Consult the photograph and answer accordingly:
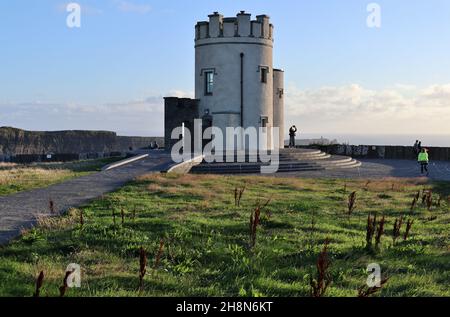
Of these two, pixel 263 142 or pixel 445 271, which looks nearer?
pixel 445 271

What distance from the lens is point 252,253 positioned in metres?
8.85

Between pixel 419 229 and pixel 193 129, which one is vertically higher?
pixel 193 129

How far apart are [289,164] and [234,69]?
28.7 ft

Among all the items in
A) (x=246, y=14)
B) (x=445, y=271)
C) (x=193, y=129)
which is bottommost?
(x=445, y=271)

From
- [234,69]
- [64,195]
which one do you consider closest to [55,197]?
[64,195]

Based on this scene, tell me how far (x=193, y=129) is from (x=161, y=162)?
341 inches

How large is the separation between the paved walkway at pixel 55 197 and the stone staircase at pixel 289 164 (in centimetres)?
418

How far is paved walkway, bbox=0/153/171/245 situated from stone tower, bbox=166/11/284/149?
40.5 feet

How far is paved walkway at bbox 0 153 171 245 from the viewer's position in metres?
11.4

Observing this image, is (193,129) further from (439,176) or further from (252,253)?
(252,253)
